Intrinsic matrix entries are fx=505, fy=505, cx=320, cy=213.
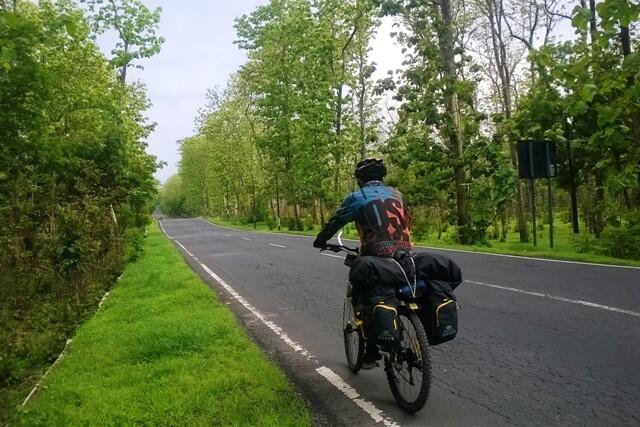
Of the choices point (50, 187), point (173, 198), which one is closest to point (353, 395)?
point (50, 187)

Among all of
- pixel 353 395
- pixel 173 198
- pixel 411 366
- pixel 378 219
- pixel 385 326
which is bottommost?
pixel 353 395

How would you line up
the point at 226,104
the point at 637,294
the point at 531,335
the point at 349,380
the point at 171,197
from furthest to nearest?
the point at 171,197
the point at 226,104
the point at 637,294
the point at 531,335
the point at 349,380

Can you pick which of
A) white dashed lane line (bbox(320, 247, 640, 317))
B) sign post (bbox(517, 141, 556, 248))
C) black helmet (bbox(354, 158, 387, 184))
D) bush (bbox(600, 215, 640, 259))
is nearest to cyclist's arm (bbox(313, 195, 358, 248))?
black helmet (bbox(354, 158, 387, 184))

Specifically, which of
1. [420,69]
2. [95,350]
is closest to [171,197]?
[420,69]

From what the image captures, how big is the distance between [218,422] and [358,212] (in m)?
2.07

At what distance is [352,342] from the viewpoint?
5.13 m

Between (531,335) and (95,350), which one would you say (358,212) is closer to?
(531,335)

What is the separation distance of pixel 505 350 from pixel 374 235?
7.50ft

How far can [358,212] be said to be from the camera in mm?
4395

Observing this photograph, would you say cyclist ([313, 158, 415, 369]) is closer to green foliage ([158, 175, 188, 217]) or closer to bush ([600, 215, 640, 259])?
bush ([600, 215, 640, 259])

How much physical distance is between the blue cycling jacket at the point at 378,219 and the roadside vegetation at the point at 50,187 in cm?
252

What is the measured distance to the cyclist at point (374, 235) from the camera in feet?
13.0

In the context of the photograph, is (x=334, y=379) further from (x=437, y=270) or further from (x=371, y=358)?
(x=437, y=270)

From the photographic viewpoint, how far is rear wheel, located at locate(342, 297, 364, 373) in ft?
15.9
